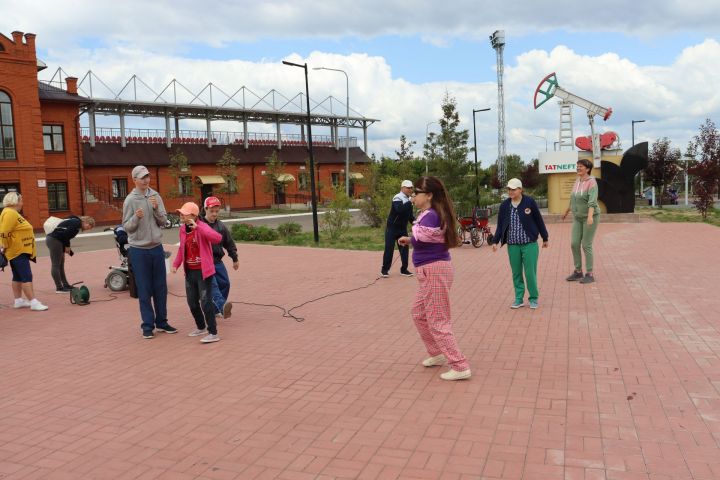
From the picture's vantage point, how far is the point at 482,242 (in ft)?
54.6

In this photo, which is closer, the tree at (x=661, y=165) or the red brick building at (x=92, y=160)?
the red brick building at (x=92, y=160)

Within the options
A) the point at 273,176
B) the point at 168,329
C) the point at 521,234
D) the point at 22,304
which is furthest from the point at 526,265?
the point at 273,176

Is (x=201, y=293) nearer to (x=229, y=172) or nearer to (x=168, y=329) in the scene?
(x=168, y=329)

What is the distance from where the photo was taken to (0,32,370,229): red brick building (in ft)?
103

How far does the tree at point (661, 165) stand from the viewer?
39625mm

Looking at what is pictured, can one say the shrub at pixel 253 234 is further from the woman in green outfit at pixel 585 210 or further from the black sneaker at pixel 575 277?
the woman in green outfit at pixel 585 210

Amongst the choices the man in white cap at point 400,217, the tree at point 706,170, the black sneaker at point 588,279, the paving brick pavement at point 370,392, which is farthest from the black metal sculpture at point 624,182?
the man in white cap at point 400,217

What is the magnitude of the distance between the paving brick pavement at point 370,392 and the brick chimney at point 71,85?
32412 mm

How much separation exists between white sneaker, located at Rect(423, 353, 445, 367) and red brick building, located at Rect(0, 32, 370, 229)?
31.5 m

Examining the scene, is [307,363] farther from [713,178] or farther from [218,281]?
[713,178]

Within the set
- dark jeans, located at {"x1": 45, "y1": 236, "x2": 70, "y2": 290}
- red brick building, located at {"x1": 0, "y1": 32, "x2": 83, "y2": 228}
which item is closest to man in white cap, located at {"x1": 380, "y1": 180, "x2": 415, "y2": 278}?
dark jeans, located at {"x1": 45, "y1": 236, "x2": 70, "y2": 290}

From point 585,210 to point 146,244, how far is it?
654cm

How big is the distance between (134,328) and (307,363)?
116 inches

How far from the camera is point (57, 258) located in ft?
33.9
